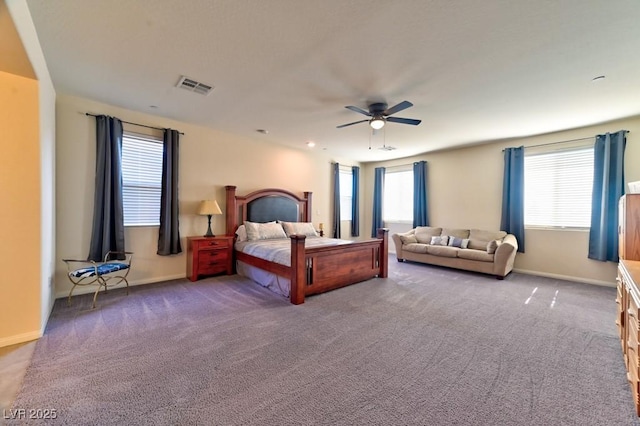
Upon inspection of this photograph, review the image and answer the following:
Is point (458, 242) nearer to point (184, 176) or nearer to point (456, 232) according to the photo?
point (456, 232)

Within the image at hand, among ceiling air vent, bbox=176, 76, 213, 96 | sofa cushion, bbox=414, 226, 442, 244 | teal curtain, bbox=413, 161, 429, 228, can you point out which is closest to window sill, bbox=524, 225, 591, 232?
sofa cushion, bbox=414, 226, 442, 244

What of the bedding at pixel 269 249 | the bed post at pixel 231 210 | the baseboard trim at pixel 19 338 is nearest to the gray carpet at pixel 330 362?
the baseboard trim at pixel 19 338

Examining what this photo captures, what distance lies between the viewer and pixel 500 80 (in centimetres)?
297

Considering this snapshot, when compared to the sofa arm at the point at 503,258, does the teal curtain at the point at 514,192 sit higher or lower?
higher

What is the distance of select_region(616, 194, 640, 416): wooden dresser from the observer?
5.42 feet

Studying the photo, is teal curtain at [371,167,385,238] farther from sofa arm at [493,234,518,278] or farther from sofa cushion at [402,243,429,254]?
sofa arm at [493,234,518,278]

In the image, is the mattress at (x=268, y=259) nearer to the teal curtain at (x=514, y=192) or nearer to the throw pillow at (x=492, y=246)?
the throw pillow at (x=492, y=246)

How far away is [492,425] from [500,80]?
3.28 meters

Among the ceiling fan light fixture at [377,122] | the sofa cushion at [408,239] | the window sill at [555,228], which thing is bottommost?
the sofa cushion at [408,239]

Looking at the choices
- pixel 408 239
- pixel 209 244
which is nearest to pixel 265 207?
pixel 209 244

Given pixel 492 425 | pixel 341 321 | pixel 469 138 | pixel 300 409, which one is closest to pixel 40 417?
pixel 300 409

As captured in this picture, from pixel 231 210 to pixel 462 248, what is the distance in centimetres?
477

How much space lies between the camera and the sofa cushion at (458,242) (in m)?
5.50

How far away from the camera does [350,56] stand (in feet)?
8.37
